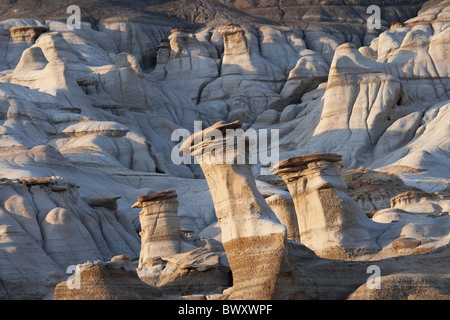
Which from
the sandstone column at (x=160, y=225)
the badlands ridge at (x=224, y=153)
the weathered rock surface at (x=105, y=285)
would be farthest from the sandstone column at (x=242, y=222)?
the sandstone column at (x=160, y=225)

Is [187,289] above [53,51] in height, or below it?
below

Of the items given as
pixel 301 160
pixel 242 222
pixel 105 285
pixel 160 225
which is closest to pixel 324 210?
pixel 301 160

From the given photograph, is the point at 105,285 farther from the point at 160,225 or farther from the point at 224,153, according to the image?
the point at 160,225

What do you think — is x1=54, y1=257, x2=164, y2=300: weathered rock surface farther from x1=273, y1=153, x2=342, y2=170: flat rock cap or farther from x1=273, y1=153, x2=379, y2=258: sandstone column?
x1=273, y1=153, x2=342, y2=170: flat rock cap

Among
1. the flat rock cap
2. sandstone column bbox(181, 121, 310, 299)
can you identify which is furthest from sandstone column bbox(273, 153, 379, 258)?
sandstone column bbox(181, 121, 310, 299)

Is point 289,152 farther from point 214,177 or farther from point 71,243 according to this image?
point 214,177

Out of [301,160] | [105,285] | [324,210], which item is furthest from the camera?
[301,160]
